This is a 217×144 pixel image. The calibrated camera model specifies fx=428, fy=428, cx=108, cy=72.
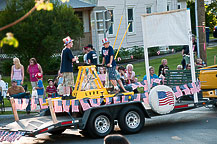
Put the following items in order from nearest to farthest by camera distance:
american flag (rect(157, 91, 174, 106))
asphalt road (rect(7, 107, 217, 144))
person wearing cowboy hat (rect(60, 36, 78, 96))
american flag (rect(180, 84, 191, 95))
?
1. asphalt road (rect(7, 107, 217, 144))
2. person wearing cowboy hat (rect(60, 36, 78, 96))
3. american flag (rect(157, 91, 174, 106))
4. american flag (rect(180, 84, 191, 95))

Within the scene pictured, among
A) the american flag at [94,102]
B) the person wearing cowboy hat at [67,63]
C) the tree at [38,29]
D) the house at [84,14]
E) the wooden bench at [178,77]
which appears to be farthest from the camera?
the house at [84,14]

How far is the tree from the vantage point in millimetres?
22250

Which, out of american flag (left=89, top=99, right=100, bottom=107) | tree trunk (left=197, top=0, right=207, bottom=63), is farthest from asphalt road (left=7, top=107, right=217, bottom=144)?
tree trunk (left=197, top=0, right=207, bottom=63)

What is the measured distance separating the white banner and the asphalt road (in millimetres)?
2287

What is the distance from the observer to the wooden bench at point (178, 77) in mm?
12477

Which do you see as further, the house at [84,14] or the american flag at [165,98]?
the house at [84,14]

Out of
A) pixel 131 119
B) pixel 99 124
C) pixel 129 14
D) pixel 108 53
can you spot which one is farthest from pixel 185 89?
pixel 129 14

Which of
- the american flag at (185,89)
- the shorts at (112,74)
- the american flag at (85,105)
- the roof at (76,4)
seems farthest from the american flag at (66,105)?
the roof at (76,4)

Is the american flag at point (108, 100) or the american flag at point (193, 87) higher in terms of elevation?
the american flag at point (193, 87)

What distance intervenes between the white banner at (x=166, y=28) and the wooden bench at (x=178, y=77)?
1257 millimetres

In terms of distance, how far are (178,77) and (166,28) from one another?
5.80 ft

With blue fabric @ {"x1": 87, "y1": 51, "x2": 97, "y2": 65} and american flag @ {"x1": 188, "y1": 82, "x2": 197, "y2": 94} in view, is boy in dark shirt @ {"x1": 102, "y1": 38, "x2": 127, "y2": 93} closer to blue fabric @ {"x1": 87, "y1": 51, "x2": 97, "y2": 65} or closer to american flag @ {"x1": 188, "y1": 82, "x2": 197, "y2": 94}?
blue fabric @ {"x1": 87, "y1": 51, "x2": 97, "y2": 65}

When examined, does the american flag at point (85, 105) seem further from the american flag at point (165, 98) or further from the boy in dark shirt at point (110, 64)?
the american flag at point (165, 98)

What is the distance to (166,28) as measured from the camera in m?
11.7
